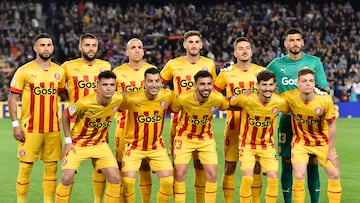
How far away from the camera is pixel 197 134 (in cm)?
672

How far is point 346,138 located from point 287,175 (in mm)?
7978

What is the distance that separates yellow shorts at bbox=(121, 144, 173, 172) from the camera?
6.46 m

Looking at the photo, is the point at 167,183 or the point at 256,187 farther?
the point at 256,187

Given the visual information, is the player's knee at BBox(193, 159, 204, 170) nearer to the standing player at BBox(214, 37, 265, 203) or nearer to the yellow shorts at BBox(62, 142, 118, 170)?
the standing player at BBox(214, 37, 265, 203)

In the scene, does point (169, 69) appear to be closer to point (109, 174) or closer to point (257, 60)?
point (109, 174)

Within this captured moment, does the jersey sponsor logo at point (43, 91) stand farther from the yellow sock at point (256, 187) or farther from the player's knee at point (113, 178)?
the yellow sock at point (256, 187)

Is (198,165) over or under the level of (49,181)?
over

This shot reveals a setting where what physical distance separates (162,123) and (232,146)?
0.88 m

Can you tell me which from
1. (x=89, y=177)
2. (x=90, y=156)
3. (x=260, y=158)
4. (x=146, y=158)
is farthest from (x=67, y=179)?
(x=89, y=177)

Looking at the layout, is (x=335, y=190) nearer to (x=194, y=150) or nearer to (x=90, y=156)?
(x=194, y=150)

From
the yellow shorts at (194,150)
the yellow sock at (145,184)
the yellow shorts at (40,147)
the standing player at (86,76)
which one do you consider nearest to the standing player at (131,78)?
the yellow sock at (145,184)

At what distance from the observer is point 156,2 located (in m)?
27.8

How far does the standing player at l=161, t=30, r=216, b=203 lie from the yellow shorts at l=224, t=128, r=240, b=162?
0.35 m

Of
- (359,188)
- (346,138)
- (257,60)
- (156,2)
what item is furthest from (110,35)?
(359,188)
